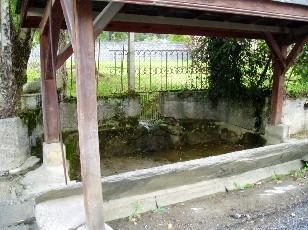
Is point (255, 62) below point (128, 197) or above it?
above

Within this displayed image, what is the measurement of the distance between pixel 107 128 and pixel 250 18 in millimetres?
4191

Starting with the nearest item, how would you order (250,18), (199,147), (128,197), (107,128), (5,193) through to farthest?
(128,197) < (5,193) < (250,18) < (107,128) < (199,147)

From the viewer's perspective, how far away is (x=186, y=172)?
15.6 feet

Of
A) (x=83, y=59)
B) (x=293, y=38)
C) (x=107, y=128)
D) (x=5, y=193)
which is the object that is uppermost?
(x=293, y=38)

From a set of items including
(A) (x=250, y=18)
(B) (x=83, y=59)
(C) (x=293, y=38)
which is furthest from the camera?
(C) (x=293, y=38)

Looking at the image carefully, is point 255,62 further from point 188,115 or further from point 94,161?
point 94,161

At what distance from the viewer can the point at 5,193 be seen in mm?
5273

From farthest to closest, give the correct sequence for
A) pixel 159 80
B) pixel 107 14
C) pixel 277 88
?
Answer: pixel 159 80 < pixel 277 88 < pixel 107 14

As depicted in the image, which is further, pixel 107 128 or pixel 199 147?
pixel 199 147

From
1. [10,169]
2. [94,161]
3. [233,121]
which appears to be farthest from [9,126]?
[233,121]

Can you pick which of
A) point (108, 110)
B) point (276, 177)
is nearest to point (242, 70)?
point (108, 110)

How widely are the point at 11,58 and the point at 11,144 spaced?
144 centimetres

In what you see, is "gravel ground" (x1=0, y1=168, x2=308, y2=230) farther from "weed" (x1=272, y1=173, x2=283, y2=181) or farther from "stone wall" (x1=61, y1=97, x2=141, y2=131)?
"stone wall" (x1=61, y1=97, x2=141, y2=131)

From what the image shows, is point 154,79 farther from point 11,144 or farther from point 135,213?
point 135,213
